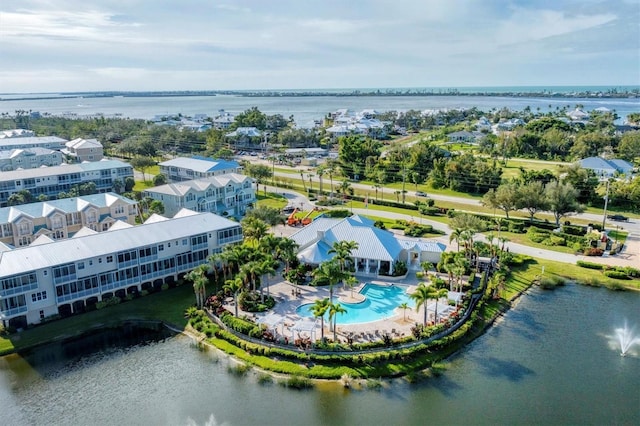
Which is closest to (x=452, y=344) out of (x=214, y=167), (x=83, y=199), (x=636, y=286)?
(x=636, y=286)

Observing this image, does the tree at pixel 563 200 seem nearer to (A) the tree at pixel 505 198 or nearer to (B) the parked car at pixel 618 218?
(A) the tree at pixel 505 198

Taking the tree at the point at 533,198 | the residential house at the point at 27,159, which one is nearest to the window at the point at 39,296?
the tree at the point at 533,198

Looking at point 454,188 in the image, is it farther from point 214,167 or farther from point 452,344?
point 452,344

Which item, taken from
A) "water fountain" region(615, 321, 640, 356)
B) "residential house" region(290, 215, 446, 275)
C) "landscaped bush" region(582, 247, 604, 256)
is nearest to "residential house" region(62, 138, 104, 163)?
"residential house" region(290, 215, 446, 275)

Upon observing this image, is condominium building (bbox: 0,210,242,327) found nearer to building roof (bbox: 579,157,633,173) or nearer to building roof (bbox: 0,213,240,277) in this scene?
building roof (bbox: 0,213,240,277)

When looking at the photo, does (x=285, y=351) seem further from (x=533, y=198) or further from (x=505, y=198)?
(x=533, y=198)

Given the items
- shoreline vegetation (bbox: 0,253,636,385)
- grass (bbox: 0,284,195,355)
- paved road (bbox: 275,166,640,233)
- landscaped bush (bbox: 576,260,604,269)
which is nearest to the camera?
shoreline vegetation (bbox: 0,253,636,385)
